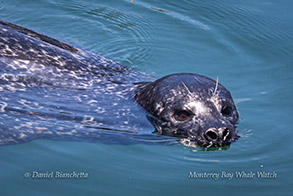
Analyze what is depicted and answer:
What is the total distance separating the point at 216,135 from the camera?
587 centimetres

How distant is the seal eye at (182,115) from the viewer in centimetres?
623

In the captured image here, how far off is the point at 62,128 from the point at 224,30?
4980 millimetres

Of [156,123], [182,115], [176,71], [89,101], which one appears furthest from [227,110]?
[176,71]

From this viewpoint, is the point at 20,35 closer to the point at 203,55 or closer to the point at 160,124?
the point at 160,124

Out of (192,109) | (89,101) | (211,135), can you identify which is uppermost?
(192,109)

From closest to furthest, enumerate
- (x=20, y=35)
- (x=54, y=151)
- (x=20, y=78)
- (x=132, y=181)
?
(x=132, y=181), (x=54, y=151), (x=20, y=78), (x=20, y=35)

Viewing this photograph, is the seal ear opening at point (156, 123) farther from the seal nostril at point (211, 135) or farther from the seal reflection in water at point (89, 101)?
the seal nostril at point (211, 135)

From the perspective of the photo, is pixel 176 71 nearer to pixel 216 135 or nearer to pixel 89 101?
pixel 89 101

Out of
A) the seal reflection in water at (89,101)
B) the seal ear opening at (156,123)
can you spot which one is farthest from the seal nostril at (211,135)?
→ the seal ear opening at (156,123)

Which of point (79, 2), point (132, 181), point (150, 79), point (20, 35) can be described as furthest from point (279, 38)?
point (132, 181)

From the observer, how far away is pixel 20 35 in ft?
25.0

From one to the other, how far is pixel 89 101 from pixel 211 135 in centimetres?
182

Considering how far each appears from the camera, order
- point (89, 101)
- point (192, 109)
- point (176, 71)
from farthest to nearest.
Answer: point (176, 71), point (89, 101), point (192, 109)

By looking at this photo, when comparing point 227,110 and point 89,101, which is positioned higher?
point 227,110
